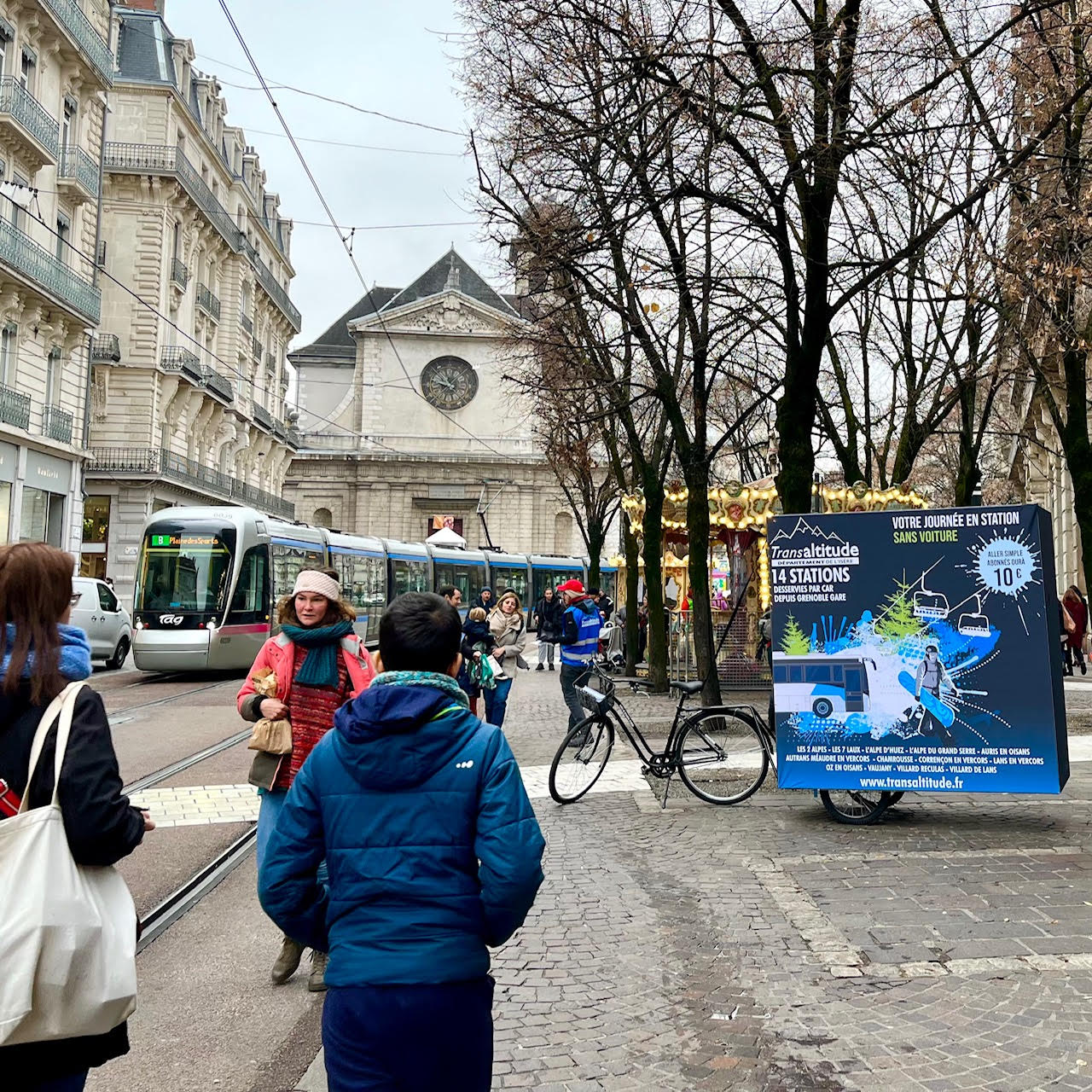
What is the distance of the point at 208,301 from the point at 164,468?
29.4 ft

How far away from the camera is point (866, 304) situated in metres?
17.9

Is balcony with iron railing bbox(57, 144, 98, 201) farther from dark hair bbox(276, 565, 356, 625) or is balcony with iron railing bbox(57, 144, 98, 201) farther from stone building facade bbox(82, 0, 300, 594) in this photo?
dark hair bbox(276, 565, 356, 625)

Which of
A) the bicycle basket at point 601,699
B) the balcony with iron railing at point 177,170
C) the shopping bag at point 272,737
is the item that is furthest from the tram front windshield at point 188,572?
the balcony with iron railing at point 177,170

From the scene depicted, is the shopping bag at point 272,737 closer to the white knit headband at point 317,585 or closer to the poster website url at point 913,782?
the white knit headband at point 317,585

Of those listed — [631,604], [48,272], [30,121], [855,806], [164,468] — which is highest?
[30,121]

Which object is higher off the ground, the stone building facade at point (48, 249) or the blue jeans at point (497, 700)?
the stone building facade at point (48, 249)

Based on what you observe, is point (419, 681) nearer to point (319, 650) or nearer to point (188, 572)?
point (319, 650)

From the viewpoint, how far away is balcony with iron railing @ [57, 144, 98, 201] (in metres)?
27.8

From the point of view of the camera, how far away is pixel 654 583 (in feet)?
57.6

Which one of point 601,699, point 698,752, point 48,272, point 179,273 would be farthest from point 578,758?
point 179,273

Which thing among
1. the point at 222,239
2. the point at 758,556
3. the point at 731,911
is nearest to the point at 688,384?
the point at 758,556

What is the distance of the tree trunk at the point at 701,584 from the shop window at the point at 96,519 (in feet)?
89.7

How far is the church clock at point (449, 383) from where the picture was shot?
64.3 meters

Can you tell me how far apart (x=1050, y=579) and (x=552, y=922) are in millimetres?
4274
